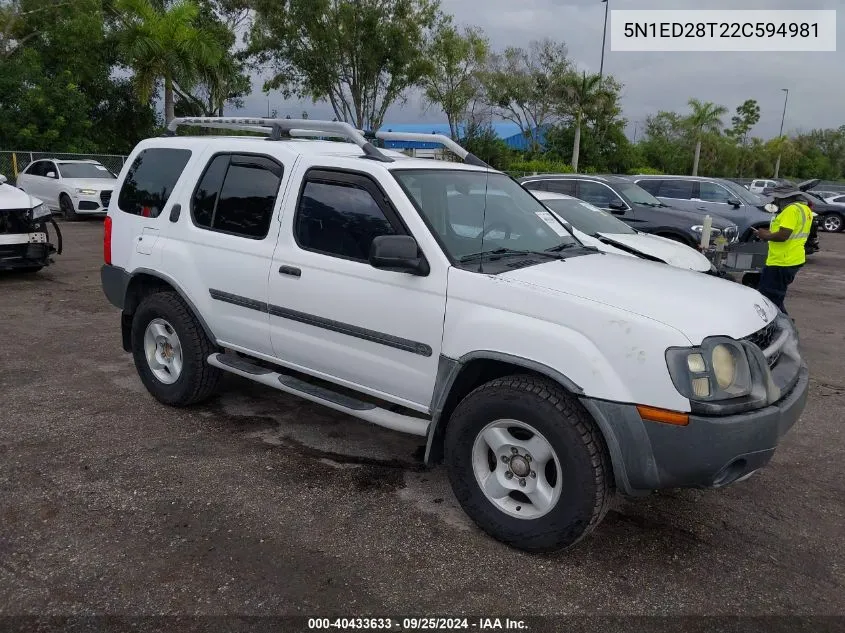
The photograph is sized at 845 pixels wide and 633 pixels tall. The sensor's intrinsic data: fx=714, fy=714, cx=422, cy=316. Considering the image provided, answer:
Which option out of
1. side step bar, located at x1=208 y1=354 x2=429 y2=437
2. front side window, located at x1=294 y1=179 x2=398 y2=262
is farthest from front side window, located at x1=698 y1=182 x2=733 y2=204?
side step bar, located at x1=208 y1=354 x2=429 y2=437

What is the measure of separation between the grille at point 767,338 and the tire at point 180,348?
11.1 ft

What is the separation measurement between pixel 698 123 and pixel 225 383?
52.6m

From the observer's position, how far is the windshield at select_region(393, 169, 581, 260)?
3.81 metres

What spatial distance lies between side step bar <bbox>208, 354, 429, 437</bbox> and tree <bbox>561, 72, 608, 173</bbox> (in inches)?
1345

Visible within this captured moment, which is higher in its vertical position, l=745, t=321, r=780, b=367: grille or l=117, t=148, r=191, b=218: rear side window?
l=117, t=148, r=191, b=218: rear side window

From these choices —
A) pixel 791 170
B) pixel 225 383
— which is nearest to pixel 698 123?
pixel 791 170

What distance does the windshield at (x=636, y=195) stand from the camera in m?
12.2

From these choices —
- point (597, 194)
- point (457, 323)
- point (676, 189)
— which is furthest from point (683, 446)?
point (676, 189)

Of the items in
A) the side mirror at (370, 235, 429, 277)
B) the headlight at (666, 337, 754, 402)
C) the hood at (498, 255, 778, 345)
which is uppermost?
the side mirror at (370, 235, 429, 277)

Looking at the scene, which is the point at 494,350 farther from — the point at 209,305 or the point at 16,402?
the point at 16,402

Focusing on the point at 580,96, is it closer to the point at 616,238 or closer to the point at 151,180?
the point at 616,238

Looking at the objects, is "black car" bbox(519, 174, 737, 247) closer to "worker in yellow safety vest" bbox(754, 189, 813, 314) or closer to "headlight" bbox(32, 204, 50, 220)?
"worker in yellow safety vest" bbox(754, 189, 813, 314)

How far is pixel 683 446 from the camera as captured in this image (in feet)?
9.57

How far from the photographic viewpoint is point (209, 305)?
15.3ft
